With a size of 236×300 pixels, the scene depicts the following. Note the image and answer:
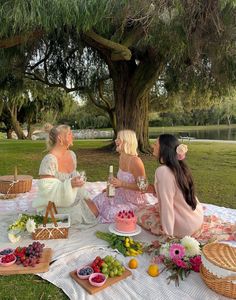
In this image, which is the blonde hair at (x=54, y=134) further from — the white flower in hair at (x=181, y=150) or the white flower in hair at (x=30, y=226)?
the white flower in hair at (x=181, y=150)

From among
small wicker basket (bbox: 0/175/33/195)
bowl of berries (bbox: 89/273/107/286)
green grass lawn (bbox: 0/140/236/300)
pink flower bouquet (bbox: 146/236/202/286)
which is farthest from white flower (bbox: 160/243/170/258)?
small wicker basket (bbox: 0/175/33/195)

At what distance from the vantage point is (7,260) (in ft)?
8.06

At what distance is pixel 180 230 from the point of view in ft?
9.24

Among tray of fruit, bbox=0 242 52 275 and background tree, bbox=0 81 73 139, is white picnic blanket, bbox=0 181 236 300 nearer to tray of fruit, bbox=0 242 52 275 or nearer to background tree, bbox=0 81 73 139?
tray of fruit, bbox=0 242 52 275

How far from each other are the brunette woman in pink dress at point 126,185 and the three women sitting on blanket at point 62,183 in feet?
0.53

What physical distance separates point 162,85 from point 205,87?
245cm

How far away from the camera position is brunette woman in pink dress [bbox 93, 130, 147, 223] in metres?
3.28

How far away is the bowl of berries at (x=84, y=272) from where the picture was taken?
228cm

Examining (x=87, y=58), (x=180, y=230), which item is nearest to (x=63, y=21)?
(x=180, y=230)

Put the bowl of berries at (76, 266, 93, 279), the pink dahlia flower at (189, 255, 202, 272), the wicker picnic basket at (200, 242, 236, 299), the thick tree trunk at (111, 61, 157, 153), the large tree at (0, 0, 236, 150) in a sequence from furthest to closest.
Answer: the thick tree trunk at (111, 61, 157, 153), the large tree at (0, 0, 236, 150), the pink dahlia flower at (189, 255, 202, 272), the bowl of berries at (76, 266, 93, 279), the wicker picnic basket at (200, 242, 236, 299)

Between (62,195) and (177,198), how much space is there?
3.82ft

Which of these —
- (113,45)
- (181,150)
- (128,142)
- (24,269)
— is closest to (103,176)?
(113,45)

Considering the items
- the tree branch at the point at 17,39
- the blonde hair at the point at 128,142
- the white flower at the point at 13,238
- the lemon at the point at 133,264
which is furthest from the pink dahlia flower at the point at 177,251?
the tree branch at the point at 17,39

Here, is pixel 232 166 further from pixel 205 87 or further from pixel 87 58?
pixel 87 58
